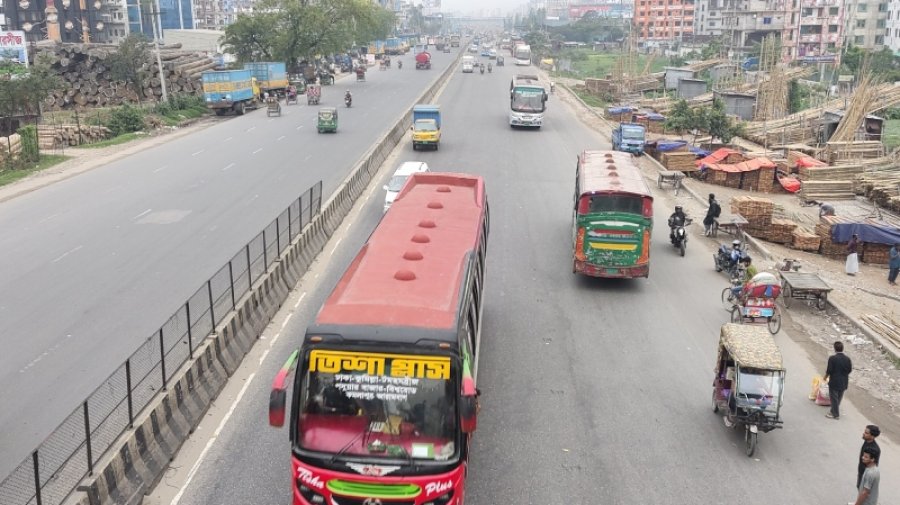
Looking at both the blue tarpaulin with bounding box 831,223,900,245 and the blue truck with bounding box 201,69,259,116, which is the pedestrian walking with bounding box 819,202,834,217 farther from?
the blue truck with bounding box 201,69,259,116

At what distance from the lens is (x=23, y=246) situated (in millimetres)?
22891

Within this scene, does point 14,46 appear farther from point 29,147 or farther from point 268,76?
point 29,147

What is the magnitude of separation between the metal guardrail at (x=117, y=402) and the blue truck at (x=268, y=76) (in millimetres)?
53029

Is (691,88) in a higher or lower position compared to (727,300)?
higher

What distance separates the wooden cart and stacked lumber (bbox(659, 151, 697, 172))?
56.8ft

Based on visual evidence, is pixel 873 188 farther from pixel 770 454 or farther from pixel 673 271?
pixel 770 454

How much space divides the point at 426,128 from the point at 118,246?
21.0m

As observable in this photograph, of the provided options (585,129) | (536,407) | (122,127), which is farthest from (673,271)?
(122,127)

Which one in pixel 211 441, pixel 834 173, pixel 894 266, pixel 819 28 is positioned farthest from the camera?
pixel 819 28

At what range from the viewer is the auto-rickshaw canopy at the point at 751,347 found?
12555 mm

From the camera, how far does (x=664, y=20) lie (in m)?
183

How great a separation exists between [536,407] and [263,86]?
59510 millimetres

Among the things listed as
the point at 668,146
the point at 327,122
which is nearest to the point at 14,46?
the point at 327,122

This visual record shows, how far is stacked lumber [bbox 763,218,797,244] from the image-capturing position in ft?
88.3
